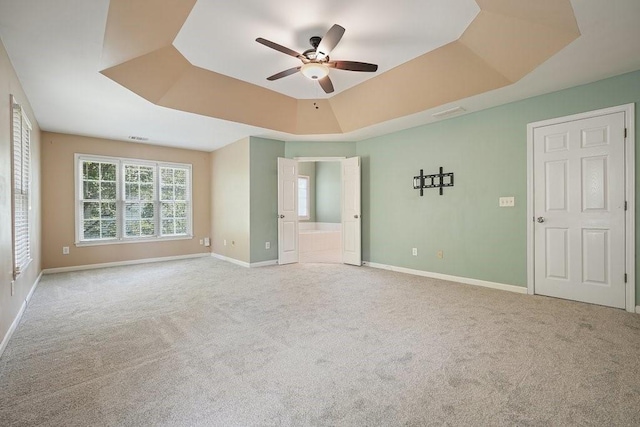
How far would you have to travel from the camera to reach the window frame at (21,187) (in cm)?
294

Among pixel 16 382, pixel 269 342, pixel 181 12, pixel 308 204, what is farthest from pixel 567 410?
pixel 308 204

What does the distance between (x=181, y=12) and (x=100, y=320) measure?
9.98ft

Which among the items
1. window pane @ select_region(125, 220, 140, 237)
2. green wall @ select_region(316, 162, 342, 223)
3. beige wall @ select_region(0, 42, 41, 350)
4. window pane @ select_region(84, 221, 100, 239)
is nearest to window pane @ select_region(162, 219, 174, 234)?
window pane @ select_region(125, 220, 140, 237)

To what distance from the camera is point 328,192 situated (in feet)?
32.3

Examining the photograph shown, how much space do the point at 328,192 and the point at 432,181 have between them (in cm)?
524

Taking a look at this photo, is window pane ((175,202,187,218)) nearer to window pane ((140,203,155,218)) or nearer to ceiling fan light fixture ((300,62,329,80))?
window pane ((140,203,155,218))

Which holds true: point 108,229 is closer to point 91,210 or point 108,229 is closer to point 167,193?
point 91,210

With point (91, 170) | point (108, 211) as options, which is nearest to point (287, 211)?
point (108, 211)

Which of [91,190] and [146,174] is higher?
[146,174]

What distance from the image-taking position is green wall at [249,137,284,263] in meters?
5.77

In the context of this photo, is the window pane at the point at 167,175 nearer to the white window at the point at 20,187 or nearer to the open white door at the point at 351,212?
the white window at the point at 20,187

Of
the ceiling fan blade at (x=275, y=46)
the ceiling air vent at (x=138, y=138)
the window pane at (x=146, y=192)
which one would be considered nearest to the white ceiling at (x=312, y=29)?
the ceiling fan blade at (x=275, y=46)

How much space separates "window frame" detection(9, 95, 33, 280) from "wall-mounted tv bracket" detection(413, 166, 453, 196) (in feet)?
16.6

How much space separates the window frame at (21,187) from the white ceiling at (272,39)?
0.42 m
